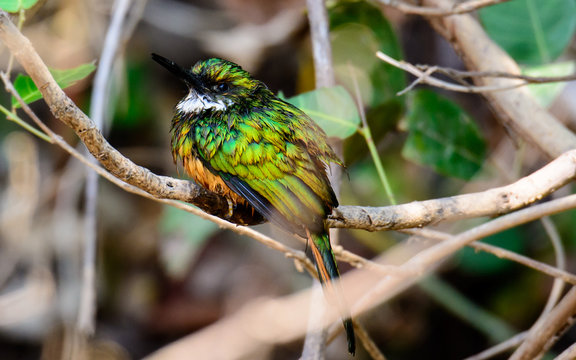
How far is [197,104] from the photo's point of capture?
1716 mm

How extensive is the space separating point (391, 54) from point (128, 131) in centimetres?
180

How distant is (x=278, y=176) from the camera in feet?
4.71

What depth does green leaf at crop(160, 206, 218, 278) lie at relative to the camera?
8.50ft

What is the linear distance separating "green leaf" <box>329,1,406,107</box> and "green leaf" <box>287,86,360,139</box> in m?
0.42

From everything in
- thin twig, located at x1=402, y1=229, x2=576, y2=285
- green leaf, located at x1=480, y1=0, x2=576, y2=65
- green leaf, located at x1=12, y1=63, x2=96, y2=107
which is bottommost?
thin twig, located at x1=402, y1=229, x2=576, y2=285

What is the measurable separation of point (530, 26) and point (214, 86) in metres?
1.16

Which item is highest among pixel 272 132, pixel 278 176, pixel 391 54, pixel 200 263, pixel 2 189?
pixel 2 189

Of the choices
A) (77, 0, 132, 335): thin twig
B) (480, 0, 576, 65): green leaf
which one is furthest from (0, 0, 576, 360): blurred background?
(480, 0, 576, 65): green leaf

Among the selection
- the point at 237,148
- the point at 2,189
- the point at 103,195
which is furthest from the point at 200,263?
the point at 237,148

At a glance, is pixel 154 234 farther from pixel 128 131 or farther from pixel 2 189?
pixel 2 189

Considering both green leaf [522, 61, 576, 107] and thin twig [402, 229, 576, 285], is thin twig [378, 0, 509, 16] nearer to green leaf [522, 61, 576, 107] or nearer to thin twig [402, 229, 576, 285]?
green leaf [522, 61, 576, 107]

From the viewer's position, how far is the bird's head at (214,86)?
1.69m

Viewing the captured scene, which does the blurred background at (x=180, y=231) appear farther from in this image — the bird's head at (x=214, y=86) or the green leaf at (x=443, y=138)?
the bird's head at (x=214, y=86)

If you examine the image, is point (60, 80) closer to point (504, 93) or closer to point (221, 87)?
point (221, 87)
